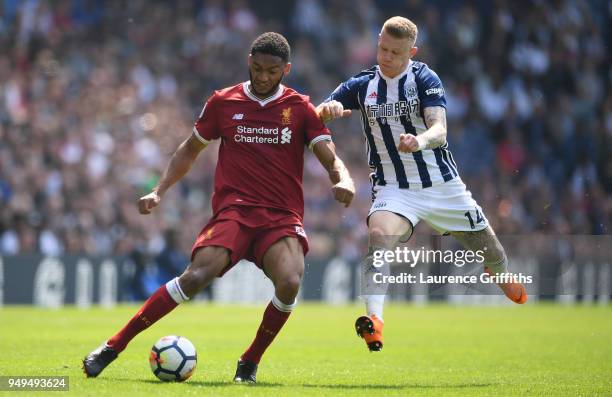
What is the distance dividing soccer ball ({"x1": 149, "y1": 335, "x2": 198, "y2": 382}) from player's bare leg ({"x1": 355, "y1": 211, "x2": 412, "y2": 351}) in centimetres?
134

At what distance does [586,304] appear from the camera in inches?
959

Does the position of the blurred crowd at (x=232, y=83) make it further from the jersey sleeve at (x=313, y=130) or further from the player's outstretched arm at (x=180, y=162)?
the player's outstretched arm at (x=180, y=162)

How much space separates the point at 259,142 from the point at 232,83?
16.2 metres

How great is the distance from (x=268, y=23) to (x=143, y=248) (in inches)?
312

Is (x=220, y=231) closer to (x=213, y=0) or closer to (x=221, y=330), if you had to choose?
(x=221, y=330)

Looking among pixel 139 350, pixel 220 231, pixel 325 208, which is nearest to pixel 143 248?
pixel 325 208

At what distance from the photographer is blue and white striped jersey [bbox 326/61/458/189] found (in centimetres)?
921

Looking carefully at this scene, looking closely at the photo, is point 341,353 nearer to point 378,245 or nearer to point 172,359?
point 378,245

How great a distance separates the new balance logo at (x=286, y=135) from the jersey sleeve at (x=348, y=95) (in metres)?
1.17

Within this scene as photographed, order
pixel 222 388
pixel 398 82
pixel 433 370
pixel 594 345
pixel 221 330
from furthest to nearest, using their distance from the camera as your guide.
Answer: pixel 221 330
pixel 594 345
pixel 433 370
pixel 398 82
pixel 222 388

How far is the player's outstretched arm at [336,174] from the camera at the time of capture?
8000 mm

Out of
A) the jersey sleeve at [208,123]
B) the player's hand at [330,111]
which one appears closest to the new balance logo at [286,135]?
the player's hand at [330,111]

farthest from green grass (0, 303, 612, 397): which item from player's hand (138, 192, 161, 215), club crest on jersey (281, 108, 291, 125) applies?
club crest on jersey (281, 108, 291, 125)

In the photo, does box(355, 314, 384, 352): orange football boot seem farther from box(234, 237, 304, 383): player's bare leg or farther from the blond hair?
the blond hair
